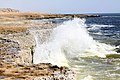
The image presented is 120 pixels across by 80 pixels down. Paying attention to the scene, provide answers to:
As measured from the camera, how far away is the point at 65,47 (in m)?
32.6

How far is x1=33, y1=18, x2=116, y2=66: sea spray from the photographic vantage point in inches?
1000

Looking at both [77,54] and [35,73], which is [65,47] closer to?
[77,54]

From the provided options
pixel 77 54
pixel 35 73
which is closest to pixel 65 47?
pixel 77 54

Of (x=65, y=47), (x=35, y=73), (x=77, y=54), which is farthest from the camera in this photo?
(x=65, y=47)

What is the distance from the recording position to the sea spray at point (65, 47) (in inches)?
1000

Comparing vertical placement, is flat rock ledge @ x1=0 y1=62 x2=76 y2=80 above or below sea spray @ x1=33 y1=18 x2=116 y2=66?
above

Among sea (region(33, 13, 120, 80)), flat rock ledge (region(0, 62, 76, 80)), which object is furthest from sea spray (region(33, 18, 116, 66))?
flat rock ledge (region(0, 62, 76, 80))

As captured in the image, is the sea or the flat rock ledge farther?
the sea

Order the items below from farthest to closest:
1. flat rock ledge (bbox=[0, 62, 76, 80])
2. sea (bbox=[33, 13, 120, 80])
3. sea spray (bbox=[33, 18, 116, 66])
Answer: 1. sea spray (bbox=[33, 18, 116, 66])
2. sea (bbox=[33, 13, 120, 80])
3. flat rock ledge (bbox=[0, 62, 76, 80])

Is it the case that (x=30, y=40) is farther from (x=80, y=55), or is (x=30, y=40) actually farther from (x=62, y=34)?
(x=62, y=34)

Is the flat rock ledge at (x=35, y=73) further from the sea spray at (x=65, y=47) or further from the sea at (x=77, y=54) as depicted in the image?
the sea spray at (x=65, y=47)

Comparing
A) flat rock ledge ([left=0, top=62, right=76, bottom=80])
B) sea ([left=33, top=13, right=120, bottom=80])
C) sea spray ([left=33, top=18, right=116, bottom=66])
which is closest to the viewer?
flat rock ledge ([left=0, top=62, right=76, bottom=80])

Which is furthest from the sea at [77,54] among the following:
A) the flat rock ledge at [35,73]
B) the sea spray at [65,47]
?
the flat rock ledge at [35,73]

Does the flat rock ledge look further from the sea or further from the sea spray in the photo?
the sea spray
